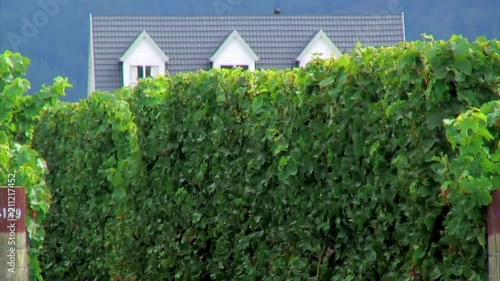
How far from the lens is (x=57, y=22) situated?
38.1 meters

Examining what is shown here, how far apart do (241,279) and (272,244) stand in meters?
0.51

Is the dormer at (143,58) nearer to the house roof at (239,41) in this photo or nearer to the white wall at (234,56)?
the house roof at (239,41)

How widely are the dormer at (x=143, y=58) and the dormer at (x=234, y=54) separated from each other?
1880 mm

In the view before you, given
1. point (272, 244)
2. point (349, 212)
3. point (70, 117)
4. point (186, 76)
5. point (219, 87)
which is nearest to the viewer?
point (349, 212)

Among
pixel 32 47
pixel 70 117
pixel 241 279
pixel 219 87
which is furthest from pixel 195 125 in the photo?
pixel 32 47

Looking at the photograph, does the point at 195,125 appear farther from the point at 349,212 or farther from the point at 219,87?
the point at 349,212

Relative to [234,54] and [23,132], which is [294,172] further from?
[234,54]

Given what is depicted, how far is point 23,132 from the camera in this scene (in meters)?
8.64

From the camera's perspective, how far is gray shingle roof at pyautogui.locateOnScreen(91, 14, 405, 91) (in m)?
39.3

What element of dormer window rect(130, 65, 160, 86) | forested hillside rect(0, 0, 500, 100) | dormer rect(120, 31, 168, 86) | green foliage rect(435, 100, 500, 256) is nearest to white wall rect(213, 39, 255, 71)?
forested hillside rect(0, 0, 500, 100)

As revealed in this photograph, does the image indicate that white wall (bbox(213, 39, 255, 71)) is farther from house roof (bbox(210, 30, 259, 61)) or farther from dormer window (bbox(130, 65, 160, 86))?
dormer window (bbox(130, 65, 160, 86))

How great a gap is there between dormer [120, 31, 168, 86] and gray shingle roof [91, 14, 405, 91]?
30cm

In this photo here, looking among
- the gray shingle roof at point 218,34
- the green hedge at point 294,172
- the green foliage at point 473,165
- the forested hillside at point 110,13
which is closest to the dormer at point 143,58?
the gray shingle roof at point 218,34

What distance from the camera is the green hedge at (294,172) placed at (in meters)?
5.84
